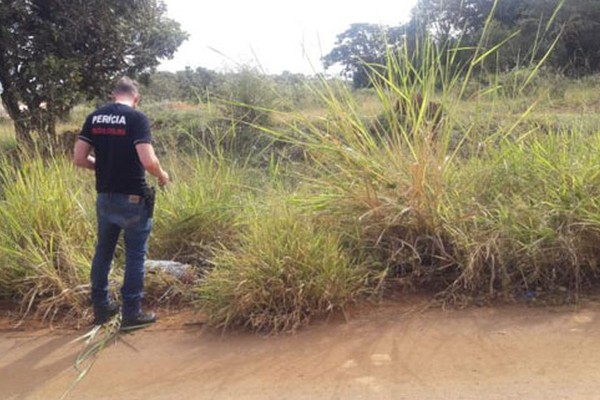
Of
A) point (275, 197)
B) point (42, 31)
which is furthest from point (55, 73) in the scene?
point (275, 197)

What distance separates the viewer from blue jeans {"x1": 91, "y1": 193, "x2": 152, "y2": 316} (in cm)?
420

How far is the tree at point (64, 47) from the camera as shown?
1144 centimetres

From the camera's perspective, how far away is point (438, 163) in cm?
466

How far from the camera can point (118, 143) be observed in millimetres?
4109

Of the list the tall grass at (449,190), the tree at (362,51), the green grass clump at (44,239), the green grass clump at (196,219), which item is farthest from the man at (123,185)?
the tree at (362,51)

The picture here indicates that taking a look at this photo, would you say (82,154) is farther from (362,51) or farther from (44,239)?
(362,51)

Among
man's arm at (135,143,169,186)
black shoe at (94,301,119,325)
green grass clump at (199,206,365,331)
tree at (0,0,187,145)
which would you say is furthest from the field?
tree at (0,0,187,145)

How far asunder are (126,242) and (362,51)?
285cm

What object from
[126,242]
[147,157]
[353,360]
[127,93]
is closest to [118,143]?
[147,157]

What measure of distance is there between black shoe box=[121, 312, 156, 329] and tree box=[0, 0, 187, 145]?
6.99 metres

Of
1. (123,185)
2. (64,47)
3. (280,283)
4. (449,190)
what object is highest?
(64,47)

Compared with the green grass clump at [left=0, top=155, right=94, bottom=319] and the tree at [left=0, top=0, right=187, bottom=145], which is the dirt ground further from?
the tree at [left=0, top=0, right=187, bottom=145]

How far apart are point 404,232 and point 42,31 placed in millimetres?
9953

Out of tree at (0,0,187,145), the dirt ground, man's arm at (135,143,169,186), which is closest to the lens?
the dirt ground
